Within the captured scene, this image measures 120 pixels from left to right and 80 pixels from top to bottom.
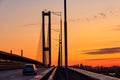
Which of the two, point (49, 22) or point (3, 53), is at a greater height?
point (49, 22)

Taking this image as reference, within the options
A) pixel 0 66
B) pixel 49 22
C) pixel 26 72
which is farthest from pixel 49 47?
pixel 26 72

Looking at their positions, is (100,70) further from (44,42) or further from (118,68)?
(44,42)

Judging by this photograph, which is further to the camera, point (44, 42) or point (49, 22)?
point (49, 22)

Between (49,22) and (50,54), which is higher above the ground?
(49,22)

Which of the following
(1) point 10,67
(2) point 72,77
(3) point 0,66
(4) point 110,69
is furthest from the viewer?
(1) point 10,67

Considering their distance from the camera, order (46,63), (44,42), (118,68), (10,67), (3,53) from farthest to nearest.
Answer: (46,63), (44,42), (10,67), (3,53), (118,68)

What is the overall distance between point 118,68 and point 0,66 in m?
35.2

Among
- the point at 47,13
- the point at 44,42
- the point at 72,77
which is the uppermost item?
the point at 47,13

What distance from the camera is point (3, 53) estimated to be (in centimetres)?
7675

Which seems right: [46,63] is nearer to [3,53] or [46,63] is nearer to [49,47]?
[49,47]

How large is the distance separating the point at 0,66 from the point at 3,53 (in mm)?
8056

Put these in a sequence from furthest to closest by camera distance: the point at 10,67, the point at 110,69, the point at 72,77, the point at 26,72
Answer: the point at 10,67, the point at 26,72, the point at 72,77, the point at 110,69

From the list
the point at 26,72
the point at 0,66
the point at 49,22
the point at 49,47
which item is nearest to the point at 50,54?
the point at 49,47

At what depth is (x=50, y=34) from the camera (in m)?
134
